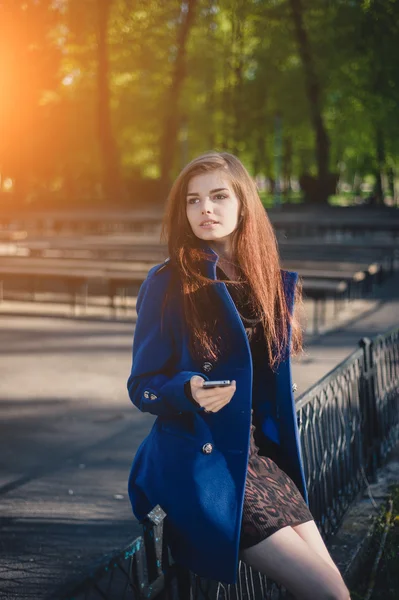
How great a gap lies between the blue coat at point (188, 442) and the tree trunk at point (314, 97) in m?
26.0

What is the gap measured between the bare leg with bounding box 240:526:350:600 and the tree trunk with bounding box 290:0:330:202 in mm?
26296

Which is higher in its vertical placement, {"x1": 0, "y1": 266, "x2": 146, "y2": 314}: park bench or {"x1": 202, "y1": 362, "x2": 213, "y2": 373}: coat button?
{"x1": 202, "y1": 362, "x2": 213, "y2": 373}: coat button

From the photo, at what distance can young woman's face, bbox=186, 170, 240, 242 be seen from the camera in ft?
8.48

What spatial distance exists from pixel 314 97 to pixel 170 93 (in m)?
6.05

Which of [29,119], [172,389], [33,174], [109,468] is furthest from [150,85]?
[172,389]

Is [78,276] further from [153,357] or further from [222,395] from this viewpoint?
[222,395]

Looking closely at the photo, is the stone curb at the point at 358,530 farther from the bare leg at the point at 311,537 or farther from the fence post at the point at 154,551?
the fence post at the point at 154,551

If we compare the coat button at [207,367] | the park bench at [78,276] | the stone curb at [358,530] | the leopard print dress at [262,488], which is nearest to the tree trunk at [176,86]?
the park bench at [78,276]

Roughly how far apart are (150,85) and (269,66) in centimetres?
671

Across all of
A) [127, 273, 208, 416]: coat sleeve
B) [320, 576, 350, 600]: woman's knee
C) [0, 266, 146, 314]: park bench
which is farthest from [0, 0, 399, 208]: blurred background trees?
[320, 576, 350, 600]: woman's knee

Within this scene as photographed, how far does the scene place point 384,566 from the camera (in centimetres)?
413

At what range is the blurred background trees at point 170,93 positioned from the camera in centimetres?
2858

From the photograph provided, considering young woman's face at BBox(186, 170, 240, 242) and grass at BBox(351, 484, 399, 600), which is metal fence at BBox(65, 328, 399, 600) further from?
young woman's face at BBox(186, 170, 240, 242)

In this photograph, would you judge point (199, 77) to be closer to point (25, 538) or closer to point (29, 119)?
point (29, 119)
